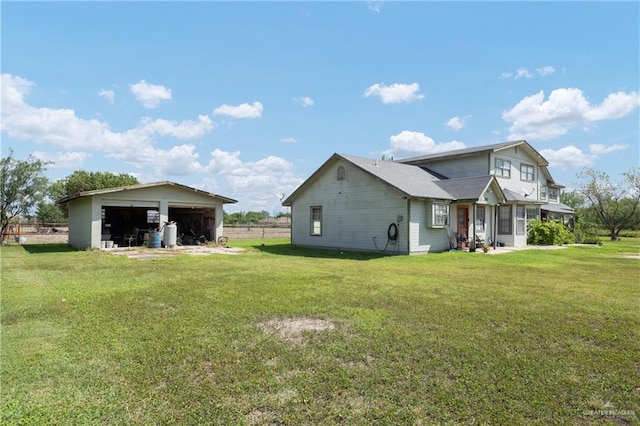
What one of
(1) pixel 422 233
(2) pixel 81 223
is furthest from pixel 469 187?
(2) pixel 81 223

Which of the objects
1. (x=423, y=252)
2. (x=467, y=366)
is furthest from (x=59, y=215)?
(x=467, y=366)

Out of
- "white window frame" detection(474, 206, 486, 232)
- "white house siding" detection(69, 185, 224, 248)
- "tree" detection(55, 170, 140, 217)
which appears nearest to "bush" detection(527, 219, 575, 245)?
"white window frame" detection(474, 206, 486, 232)

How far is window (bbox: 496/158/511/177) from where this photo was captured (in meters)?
21.0

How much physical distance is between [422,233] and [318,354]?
507 inches

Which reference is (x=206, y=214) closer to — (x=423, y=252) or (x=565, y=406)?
(x=423, y=252)

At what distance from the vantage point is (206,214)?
2336 centimetres

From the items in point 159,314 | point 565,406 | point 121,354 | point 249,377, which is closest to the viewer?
point 565,406

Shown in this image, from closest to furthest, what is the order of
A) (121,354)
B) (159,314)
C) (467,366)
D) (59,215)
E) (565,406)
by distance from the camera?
(565,406) < (467,366) < (121,354) < (159,314) < (59,215)

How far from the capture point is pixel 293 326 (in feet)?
16.8

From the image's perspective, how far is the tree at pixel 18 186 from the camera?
78.6ft

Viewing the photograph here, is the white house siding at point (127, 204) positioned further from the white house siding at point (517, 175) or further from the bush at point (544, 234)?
the bush at point (544, 234)

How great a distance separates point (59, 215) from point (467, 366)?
6730 cm

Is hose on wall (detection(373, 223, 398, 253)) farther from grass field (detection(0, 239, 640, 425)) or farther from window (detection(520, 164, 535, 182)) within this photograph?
window (detection(520, 164, 535, 182))

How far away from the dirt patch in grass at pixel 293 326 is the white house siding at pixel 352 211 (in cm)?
1102
